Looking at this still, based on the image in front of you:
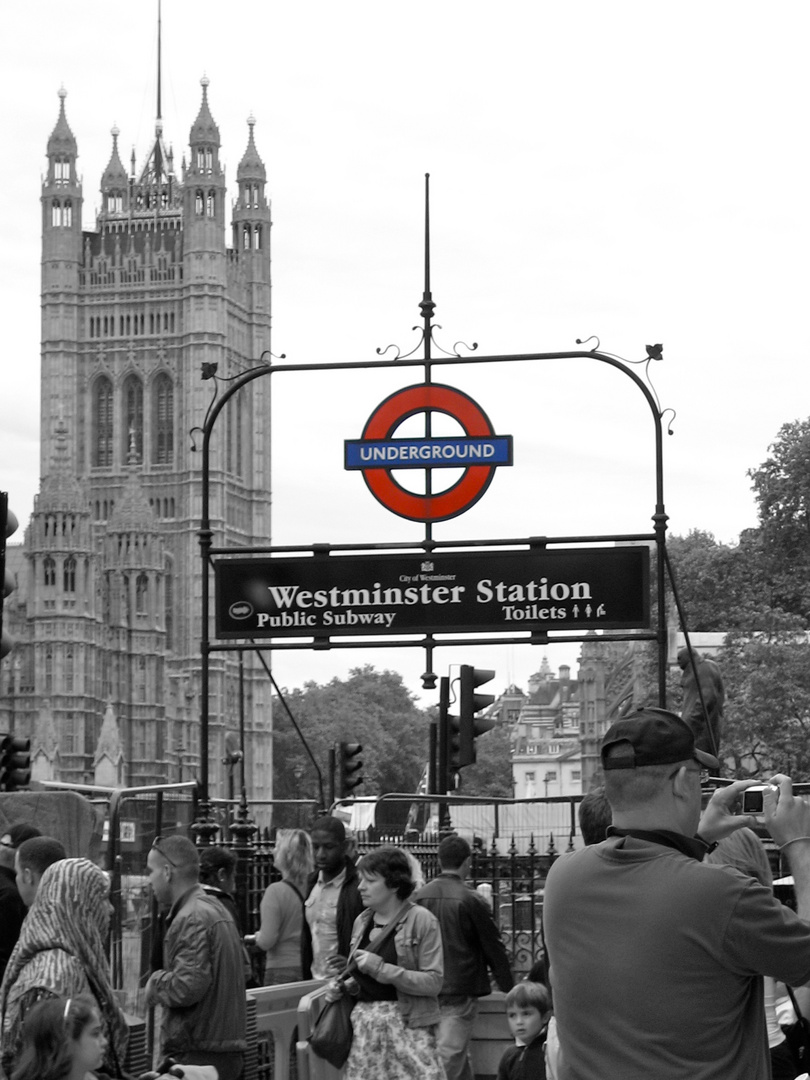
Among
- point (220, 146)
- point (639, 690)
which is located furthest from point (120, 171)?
point (639, 690)

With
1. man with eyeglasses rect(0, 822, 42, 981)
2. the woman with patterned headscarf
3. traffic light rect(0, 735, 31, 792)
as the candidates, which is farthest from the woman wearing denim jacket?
traffic light rect(0, 735, 31, 792)

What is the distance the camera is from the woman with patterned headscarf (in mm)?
6129

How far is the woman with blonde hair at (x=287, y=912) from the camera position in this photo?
32.0ft

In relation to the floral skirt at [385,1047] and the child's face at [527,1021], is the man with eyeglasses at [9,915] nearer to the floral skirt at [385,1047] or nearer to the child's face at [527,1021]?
the floral skirt at [385,1047]

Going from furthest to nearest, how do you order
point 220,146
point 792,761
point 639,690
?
point 220,146 < point 639,690 < point 792,761

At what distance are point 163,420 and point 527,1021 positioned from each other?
12480 cm

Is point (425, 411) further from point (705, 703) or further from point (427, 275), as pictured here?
point (705, 703)

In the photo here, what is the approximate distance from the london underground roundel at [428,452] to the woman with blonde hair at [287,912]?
2400mm

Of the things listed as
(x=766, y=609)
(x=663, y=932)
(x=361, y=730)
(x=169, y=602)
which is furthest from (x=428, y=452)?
(x=361, y=730)

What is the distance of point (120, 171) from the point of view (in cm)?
13838

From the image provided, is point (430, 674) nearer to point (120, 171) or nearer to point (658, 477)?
point (658, 477)

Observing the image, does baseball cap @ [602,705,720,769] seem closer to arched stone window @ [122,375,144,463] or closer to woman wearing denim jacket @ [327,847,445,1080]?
woman wearing denim jacket @ [327,847,445,1080]

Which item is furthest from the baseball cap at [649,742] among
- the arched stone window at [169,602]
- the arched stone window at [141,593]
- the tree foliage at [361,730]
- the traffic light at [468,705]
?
the tree foliage at [361,730]

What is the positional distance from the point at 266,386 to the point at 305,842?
127165 millimetres
